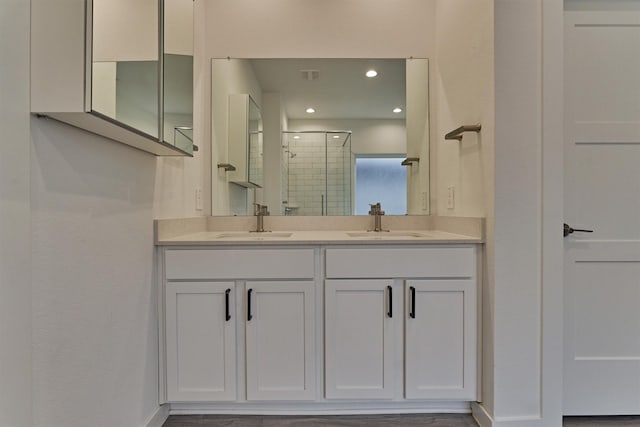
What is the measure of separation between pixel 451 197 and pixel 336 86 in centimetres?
103

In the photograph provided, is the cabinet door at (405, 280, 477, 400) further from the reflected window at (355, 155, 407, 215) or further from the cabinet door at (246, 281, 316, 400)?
the reflected window at (355, 155, 407, 215)

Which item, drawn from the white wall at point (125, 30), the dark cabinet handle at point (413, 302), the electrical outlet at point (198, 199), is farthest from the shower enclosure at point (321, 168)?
the white wall at point (125, 30)

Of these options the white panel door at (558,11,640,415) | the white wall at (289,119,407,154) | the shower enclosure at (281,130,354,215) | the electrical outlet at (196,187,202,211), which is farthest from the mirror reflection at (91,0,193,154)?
the white panel door at (558,11,640,415)

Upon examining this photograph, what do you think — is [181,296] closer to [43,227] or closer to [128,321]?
[128,321]

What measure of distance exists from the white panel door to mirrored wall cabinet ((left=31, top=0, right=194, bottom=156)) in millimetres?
1854

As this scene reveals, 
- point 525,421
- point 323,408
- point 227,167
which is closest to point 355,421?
point 323,408

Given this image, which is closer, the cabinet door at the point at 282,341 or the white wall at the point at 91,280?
the white wall at the point at 91,280

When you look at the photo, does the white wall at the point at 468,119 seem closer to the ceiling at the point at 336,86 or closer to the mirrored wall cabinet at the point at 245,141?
the ceiling at the point at 336,86

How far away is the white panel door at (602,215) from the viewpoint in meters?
1.60

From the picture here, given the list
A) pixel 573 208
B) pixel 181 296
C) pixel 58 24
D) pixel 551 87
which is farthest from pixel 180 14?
pixel 573 208

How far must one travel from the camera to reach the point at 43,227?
0.95m

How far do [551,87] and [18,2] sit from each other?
1923 mm

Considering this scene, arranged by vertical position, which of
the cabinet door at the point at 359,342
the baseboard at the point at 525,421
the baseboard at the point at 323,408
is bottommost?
the baseboard at the point at 323,408

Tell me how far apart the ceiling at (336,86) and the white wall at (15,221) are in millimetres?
1461
